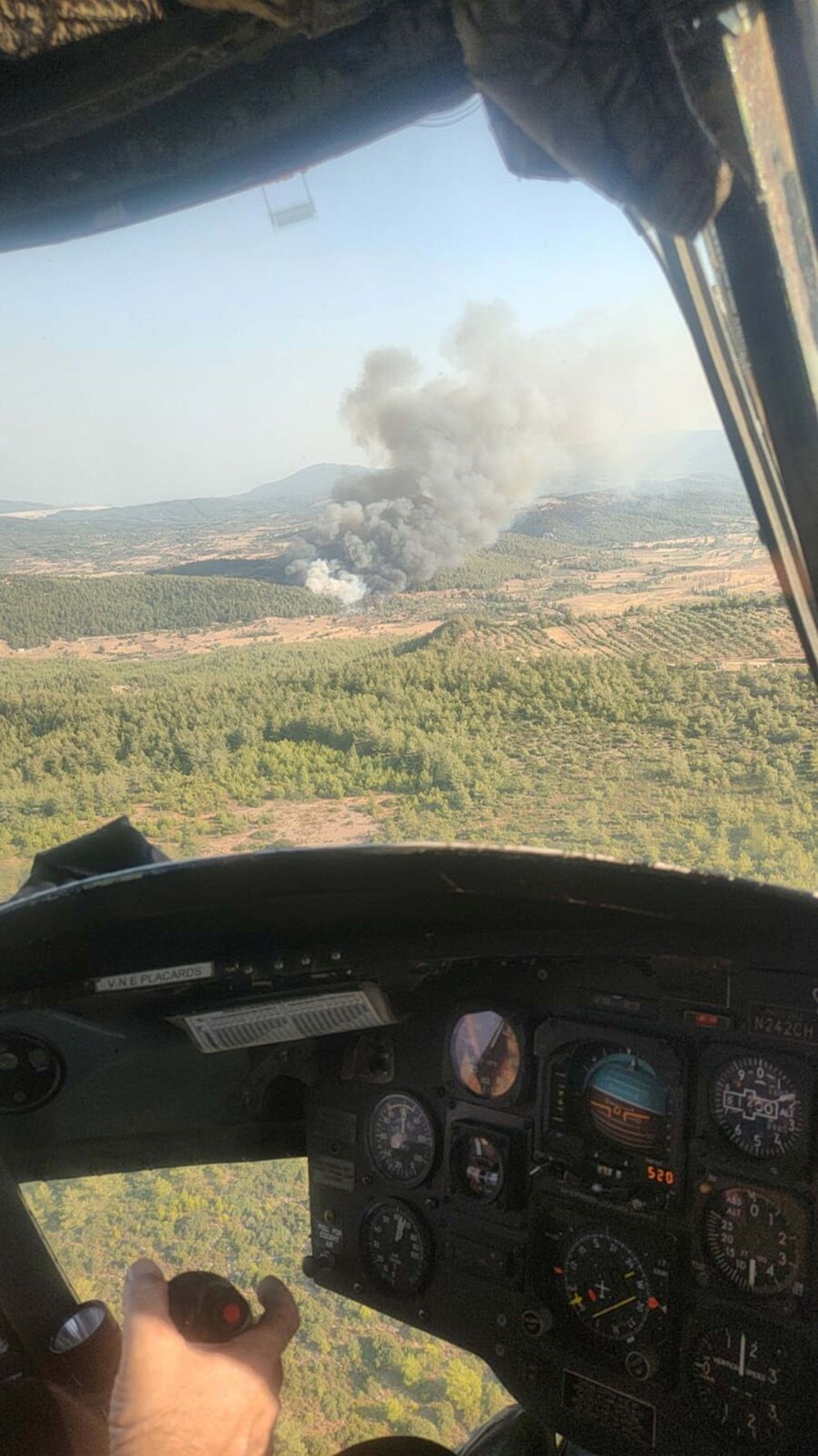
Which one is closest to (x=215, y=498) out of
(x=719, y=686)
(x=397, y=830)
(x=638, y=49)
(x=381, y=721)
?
(x=381, y=721)

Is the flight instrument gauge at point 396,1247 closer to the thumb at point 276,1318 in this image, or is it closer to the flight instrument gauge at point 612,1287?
the flight instrument gauge at point 612,1287

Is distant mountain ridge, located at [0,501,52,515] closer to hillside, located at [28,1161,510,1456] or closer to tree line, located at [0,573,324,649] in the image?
tree line, located at [0,573,324,649]

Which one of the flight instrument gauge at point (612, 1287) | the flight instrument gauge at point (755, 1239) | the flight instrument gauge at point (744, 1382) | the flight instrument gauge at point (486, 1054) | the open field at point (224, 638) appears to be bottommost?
the flight instrument gauge at point (744, 1382)

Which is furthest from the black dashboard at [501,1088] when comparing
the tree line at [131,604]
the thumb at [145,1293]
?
the tree line at [131,604]

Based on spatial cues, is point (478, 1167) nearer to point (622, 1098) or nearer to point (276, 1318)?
point (622, 1098)

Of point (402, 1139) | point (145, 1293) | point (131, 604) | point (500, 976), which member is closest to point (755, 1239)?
point (500, 976)

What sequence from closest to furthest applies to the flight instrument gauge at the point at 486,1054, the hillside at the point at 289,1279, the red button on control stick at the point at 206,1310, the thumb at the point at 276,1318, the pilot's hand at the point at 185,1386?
the pilot's hand at the point at 185,1386, the red button on control stick at the point at 206,1310, the thumb at the point at 276,1318, the hillside at the point at 289,1279, the flight instrument gauge at the point at 486,1054

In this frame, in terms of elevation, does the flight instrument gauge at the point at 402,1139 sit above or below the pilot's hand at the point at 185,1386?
below

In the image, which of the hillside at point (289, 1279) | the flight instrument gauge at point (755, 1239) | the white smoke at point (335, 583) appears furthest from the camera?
the hillside at point (289, 1279)
